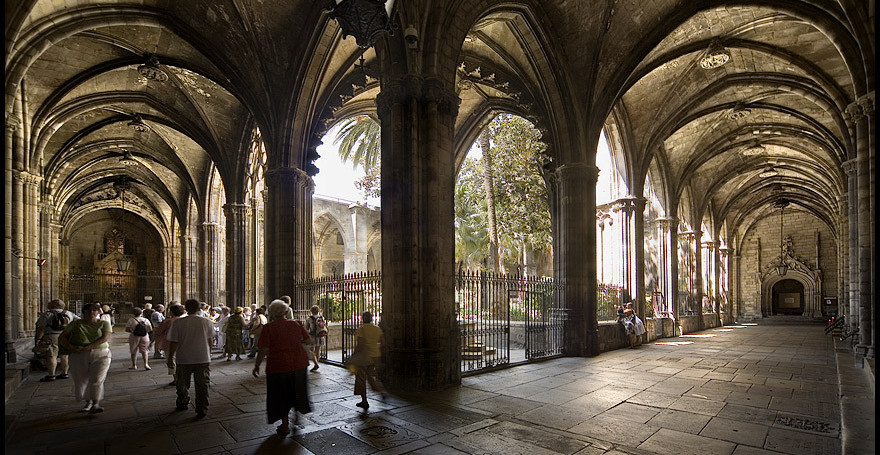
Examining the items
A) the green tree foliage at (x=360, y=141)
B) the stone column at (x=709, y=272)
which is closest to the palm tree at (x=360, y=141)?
the green tree foliage at (x=360, y=141)

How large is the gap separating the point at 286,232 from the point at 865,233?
12.4 meters

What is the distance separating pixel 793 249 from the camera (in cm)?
3578

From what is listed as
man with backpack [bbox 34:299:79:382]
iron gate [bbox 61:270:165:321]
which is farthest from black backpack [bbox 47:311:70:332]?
iron gate [bbox 61:270:165:321]

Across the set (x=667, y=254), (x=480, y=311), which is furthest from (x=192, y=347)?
(x=667, y=254)

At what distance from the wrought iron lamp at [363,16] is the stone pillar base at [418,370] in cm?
475

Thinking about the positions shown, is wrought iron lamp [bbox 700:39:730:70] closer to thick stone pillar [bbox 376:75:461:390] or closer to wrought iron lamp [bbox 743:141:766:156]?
thick stone pillar [bbox 376:75:461:390]

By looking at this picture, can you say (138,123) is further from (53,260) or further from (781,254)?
(781,254)

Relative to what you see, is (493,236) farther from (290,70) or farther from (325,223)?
(325,223)

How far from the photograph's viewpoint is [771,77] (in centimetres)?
1541

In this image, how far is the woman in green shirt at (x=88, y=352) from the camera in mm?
6449

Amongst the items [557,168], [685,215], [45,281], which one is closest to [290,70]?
[557,168]

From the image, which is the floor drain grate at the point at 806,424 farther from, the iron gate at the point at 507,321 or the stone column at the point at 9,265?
the stone column at the point at 9,265

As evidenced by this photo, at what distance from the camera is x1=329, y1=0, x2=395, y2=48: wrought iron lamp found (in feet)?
17.4

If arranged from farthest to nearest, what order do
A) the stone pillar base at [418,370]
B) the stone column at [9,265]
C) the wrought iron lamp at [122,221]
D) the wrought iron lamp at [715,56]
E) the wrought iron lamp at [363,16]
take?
the wrought iron lamp at [122,221]
the wrought iron lamp at [715,56]
the stone column at [9,265]
the stone pillar base at [418,370]
the wrought iron lamp at [363,16]
